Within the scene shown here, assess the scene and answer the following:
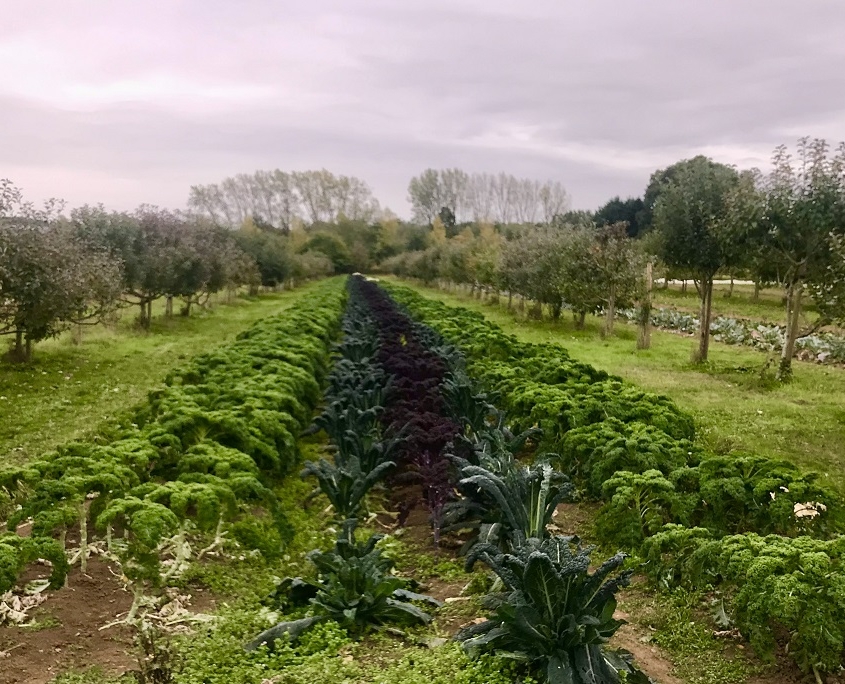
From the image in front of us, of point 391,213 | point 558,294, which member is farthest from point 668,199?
point 391,213

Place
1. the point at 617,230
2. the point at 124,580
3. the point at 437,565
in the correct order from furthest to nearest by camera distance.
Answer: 1. the point at 617,230
2. the point at 437,565
3. the point at 124,580

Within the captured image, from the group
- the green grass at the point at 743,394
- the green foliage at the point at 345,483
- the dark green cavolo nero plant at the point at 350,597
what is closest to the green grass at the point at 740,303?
the green grass at the point at 743,394

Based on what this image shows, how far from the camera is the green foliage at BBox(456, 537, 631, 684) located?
3641mm

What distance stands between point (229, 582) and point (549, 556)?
2.64 m

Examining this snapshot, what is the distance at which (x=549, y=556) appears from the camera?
12.8 ft

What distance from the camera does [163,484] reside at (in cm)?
526

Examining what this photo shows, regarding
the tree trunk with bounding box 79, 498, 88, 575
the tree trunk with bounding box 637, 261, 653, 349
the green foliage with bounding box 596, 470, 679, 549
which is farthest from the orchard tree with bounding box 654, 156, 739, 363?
the tree trunk with bounding box 79, 498, 88, 575

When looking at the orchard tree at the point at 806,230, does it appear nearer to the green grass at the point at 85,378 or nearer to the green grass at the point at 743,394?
the green grass at the point at 743,394

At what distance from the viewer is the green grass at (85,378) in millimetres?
9906

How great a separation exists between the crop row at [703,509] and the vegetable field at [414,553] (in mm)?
19

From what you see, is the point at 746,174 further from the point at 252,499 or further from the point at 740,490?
the point at 252,499

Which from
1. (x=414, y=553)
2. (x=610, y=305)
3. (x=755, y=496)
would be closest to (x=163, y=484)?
(x=414, y=553)

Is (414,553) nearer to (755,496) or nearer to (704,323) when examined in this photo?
(755,496)

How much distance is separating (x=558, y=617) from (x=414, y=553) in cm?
246
